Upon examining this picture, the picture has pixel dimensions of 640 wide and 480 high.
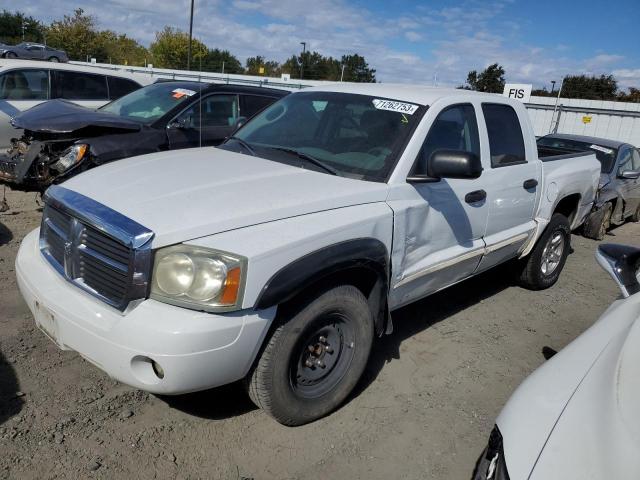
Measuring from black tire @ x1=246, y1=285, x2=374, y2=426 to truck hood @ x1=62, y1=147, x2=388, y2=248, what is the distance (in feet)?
1.71

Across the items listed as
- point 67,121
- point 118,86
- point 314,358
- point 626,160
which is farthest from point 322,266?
point 626,160

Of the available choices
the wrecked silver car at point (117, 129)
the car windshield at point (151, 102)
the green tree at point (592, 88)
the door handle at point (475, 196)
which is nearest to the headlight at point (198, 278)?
the door handle at point (475, 196)

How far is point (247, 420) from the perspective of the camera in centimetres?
308

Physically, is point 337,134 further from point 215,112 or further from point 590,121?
point 590,121

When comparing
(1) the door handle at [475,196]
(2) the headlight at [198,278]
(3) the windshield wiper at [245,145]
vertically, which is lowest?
(2) the headlight at [198,278]

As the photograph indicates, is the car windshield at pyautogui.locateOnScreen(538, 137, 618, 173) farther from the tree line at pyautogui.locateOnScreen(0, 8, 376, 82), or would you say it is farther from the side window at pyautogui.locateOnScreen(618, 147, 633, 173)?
the tree line at pyautogui.locateOnScreen(0, 8, 376, 82)

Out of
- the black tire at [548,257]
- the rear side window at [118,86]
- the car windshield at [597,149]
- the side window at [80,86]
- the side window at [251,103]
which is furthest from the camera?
the rear side window at [118,86]

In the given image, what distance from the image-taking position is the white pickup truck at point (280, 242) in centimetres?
244

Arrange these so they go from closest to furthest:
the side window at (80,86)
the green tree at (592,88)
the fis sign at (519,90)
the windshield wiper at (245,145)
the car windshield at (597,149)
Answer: the windshield wiper at (245,145), the side window at (80,86), the car windshield at (597,149), the fis sign at (519,90), the green tree at (592,88)

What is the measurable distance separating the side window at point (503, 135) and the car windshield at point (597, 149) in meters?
4.67

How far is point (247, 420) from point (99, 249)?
1.26 meters

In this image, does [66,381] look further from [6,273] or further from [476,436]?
[476,436]

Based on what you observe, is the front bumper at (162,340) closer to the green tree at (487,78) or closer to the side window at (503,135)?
the side window at (503,135)

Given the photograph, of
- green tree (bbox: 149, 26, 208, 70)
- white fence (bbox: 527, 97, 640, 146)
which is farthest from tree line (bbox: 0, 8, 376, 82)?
white fence (bbox: 527, 97, 640, 146)
